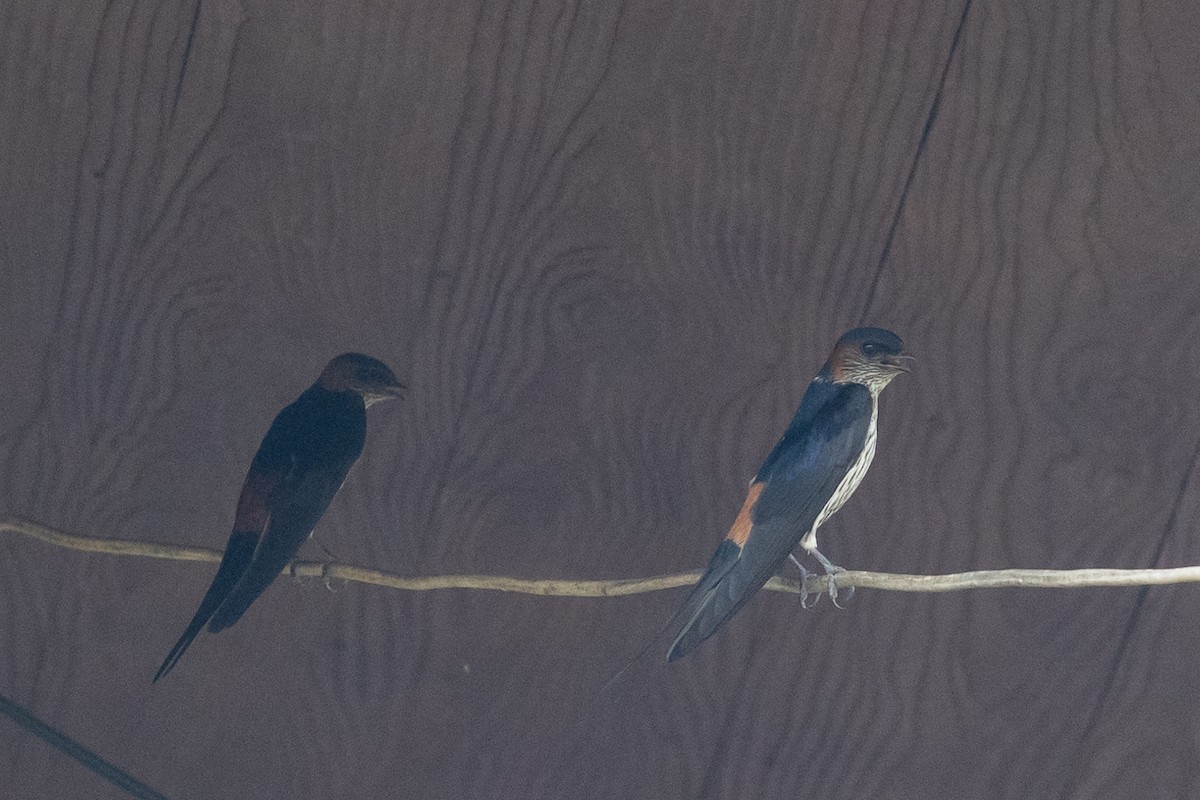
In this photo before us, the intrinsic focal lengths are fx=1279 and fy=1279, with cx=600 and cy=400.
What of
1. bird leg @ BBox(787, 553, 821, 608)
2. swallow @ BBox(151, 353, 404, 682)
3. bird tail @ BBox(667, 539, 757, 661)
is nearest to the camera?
bird tail @ BBox(667, 539, 757, 661)

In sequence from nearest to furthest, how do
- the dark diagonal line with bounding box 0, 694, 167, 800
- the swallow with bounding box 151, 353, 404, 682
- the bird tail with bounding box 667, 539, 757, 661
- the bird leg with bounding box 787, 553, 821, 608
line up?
the dark diagonal line with bounding box 0, 694, 167, 800 < the bird tail with bounding box 667, 539, 757, 661 < the bird leg with bounding box 787, 553, 821, 608 < the swallow with bounding box 151, 353, 404, 682

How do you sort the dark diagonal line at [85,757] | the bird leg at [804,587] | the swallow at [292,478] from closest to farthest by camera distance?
1. the dark diagonal line at [85,757]
2. the bird leg at [804,587]
3. the swallow at [292,478]

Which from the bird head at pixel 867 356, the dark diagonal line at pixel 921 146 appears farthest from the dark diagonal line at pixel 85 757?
the dark diagonal line at pixel 921 146

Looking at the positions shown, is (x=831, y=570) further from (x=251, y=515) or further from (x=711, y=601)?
(x=251, y=515)

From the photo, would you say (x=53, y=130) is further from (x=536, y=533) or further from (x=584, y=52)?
(x=536, y=533)

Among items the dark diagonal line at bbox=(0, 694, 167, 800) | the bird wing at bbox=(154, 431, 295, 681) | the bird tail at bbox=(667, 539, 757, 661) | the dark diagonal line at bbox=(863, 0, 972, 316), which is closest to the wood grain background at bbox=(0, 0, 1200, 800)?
the dark diagonal line at bbox=(863, 0, 972, 316)

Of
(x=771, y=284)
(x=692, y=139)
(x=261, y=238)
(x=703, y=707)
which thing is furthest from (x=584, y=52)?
(x=703, y=707)

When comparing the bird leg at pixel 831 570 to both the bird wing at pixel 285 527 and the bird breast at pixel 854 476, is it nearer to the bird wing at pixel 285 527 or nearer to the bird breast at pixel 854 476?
the bird breast at pixel 854 476

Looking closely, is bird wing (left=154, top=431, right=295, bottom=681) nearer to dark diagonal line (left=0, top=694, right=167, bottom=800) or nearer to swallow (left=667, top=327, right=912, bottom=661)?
dark diagonal line (left=0, top=694, right=167, bottom=800)
